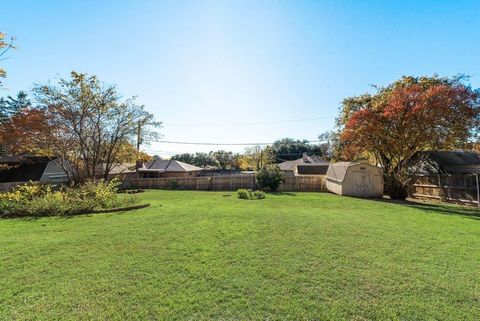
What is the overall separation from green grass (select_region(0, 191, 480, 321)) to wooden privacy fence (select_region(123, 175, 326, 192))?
15.2 m

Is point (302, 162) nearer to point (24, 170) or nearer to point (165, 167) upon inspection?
point (165, 167)

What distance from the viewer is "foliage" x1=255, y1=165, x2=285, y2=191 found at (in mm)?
20953

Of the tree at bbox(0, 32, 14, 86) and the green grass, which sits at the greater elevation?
the tree at bbox(0, 32, 14, 86)

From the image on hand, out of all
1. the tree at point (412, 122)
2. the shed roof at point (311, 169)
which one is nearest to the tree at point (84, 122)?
the tree at point (412, 122)

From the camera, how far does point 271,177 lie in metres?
21.0

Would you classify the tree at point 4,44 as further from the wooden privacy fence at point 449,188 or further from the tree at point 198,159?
the tree at point 198,159

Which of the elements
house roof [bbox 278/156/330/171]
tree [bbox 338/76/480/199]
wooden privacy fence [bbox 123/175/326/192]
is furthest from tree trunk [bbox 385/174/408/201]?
house roof [bbox 278/156/330/171]

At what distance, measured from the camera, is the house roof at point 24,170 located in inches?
901

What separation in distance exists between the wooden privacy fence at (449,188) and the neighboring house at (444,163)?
113 cm

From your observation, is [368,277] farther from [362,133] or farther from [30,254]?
[362,133]

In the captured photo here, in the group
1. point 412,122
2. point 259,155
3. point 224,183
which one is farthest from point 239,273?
point 259,155

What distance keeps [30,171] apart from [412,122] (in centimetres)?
3032

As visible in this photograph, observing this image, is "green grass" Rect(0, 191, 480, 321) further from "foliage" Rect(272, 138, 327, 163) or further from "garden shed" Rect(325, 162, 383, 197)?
"foliage" Rect(272, 138, 327, 163)

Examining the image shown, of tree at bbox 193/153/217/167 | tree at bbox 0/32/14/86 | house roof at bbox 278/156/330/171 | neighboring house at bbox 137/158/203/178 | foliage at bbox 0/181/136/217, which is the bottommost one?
foliage at bbox 0/181/136/217
